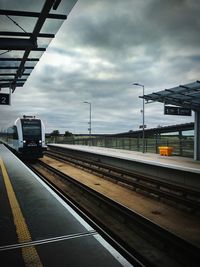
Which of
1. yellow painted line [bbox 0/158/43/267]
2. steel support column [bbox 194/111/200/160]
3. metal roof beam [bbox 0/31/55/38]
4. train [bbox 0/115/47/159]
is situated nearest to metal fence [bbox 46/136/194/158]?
steel support column [bbox 194/111/200/160]

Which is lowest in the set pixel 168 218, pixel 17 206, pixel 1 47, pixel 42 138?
pixel 168 218

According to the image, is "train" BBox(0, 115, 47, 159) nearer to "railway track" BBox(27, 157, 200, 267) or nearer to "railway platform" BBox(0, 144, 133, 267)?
"railway track" BBox(27, 157, 200, 267)

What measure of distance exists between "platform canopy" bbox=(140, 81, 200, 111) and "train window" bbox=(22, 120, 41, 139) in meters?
8.67

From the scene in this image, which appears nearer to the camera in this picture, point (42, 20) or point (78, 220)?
point (78, 220)

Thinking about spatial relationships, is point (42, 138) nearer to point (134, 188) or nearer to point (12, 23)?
point (134, 188)

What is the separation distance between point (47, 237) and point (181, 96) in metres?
15.9

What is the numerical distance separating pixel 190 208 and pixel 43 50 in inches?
256

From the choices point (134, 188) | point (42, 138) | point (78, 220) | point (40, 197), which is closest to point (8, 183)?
point (40, 197)

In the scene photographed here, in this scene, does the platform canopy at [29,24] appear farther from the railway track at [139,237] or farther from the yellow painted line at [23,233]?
the railway track at [139,237]

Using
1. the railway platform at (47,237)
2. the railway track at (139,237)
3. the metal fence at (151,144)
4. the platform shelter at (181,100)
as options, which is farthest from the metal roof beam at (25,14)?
the metal fence at (151,144)

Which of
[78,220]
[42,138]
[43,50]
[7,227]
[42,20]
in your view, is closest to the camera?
[7,227]

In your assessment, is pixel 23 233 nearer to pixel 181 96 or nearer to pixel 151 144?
pixel 181 96

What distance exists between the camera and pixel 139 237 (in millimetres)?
7043

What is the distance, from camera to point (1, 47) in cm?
895
